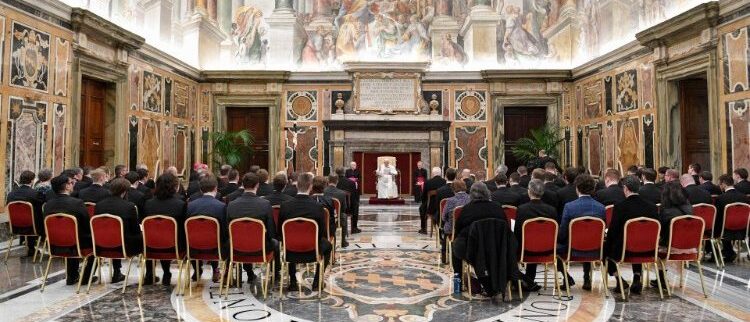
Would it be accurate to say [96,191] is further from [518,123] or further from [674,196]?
[518,123]

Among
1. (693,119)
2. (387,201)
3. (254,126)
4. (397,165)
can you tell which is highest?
(254,126)

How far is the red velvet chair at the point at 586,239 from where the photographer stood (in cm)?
544

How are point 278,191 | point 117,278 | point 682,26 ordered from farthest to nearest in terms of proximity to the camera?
point 682,26 < point 278,191 < point 117,278

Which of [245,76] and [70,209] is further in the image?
[245,76]

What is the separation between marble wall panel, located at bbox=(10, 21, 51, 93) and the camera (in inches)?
347

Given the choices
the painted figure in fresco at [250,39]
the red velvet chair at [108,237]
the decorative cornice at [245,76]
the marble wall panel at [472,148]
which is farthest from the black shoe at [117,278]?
the marble wall panel at [472,148]

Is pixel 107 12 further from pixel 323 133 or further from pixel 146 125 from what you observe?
pixel 323 133

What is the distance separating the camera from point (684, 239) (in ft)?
18.3

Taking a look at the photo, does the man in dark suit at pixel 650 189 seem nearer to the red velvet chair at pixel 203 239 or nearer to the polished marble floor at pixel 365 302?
the polished marble floor at pixel 365 302

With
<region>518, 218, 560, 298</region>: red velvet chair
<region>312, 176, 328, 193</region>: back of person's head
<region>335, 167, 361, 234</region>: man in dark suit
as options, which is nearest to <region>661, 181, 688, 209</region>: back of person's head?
<region>518, 218, 560, 298</region>: red velvet chair

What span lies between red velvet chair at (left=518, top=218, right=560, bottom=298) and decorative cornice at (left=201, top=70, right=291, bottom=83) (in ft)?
43.6

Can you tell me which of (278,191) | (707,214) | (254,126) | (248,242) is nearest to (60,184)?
(248,242)

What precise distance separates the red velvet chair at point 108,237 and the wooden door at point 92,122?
6.75 metres

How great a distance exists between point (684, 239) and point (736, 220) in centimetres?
204
